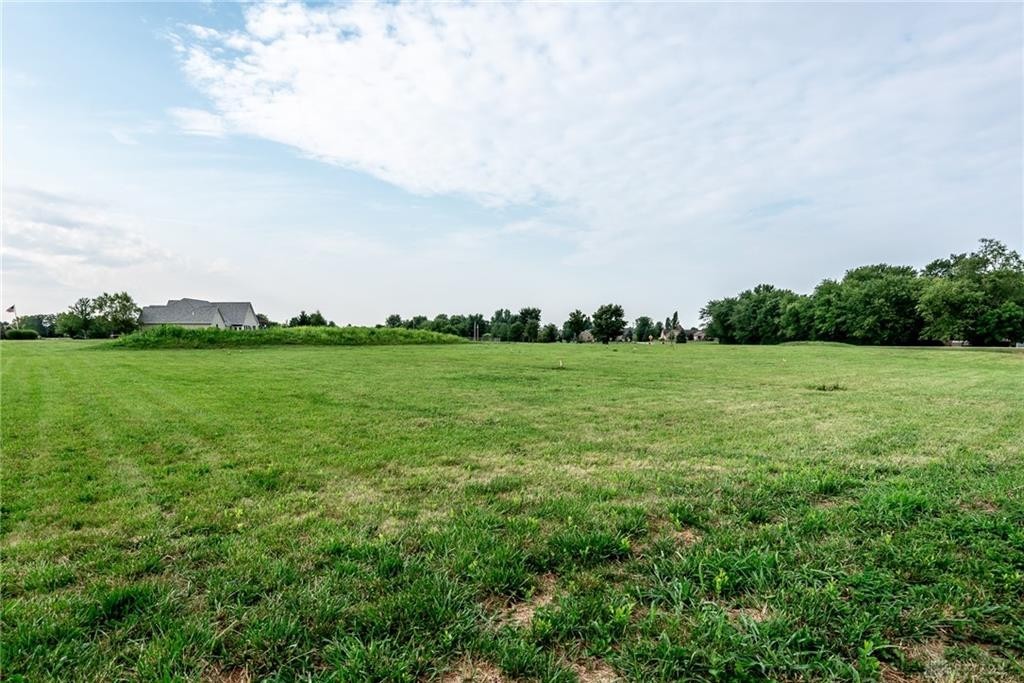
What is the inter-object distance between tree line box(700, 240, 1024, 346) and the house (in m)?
83.7

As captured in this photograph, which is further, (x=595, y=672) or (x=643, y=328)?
(x=643, y=328)

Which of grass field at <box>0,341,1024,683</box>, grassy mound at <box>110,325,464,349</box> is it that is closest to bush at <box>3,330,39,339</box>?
grassy mound at <box>110,325,464,349</box>

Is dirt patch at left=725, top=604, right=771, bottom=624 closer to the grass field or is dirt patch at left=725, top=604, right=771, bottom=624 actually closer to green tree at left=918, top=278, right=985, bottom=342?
the grass field

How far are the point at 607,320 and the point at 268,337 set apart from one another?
5403cm

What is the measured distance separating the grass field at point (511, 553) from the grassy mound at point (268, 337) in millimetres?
30179

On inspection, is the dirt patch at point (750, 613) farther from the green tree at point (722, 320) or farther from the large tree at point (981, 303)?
the green tree at point (722, 320)

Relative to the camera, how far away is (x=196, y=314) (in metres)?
66.4

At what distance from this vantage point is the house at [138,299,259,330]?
214ft

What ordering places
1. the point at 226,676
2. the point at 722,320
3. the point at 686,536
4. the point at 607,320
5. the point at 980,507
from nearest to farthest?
1. the point at 226,676
2. the point at 686,536
3. the point at 980,507
4. the point at 607,320
5. the point at 722,320

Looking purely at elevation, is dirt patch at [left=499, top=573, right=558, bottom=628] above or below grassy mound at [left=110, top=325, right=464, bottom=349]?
below

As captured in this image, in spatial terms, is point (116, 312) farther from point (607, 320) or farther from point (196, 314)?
point (607, 320)

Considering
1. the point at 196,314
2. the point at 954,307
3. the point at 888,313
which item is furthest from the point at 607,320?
the point at 196,314

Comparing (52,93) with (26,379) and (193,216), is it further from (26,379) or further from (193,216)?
(193,216)

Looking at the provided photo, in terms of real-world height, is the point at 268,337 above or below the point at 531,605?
above
